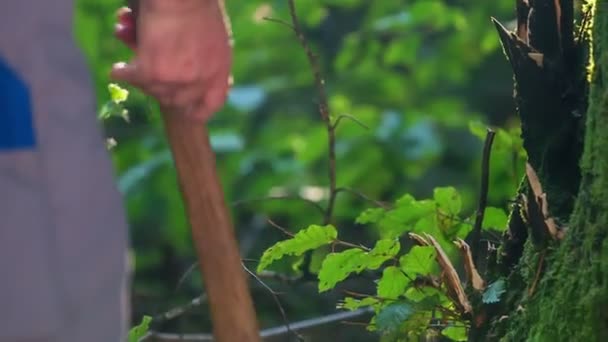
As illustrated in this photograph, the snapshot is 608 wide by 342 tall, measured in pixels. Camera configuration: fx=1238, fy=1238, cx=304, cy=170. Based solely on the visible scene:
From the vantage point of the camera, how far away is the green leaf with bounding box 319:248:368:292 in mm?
1529

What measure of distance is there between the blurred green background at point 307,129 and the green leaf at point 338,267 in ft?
5.69

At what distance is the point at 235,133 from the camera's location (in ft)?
12.8

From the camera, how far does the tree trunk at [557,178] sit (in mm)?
1289

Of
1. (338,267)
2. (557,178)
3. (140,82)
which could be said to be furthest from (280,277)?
(140,82)

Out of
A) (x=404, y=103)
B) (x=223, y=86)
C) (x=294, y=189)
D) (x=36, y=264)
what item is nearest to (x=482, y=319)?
(x=223, y=86)

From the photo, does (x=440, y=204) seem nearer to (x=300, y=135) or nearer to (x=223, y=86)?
(x=223, y=86)

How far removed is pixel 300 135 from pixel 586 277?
272 centimetres

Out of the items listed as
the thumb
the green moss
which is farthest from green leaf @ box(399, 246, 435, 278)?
the thumb

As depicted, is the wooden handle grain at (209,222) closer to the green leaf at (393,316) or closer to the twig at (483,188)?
the green leaf at (393,316)

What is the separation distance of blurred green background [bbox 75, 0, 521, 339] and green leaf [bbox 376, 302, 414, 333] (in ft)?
5.89

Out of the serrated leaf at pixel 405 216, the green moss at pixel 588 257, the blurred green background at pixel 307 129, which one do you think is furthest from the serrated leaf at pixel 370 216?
the blurred green background at pixel 307 129

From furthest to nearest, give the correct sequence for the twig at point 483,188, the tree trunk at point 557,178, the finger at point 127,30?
the twig at point 483,188
the tree trunk at point 557,178
the finger at point 127,30

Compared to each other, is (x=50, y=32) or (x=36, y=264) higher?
(x=50, y=32)

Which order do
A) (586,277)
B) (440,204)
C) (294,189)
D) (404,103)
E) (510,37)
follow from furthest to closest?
(404,103), (294,189), (440,204), (510,37), (586,277)
